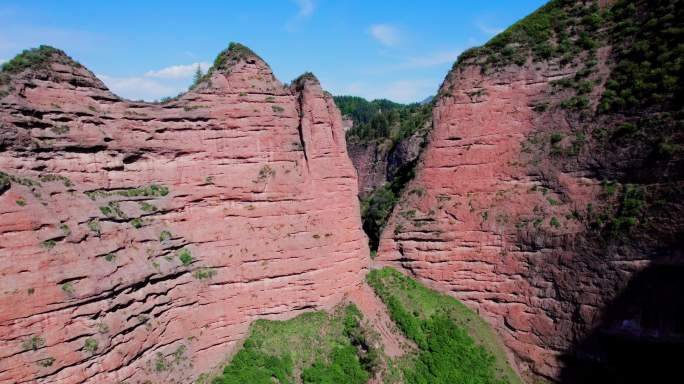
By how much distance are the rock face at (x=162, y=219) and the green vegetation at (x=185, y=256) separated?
149 millimetres

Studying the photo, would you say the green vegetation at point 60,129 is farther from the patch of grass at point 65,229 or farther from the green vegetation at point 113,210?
the patch of grass at point 65,229

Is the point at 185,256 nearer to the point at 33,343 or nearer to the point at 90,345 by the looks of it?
the point at 90,345

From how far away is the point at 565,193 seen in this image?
2917 cm

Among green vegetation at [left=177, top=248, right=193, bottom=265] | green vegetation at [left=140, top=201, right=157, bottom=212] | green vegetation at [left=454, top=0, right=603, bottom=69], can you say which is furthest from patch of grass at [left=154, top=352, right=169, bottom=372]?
green vegetation at [left=454, top=0, right=603, bottom=69]

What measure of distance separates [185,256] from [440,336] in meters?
15.5

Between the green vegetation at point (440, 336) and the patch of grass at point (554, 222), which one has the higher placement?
the patch of grass at point (554, 222)

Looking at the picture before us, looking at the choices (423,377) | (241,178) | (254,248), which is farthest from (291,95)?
(423,377)

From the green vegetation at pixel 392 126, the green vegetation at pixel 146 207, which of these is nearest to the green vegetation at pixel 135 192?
the green vegetation at pixel 146 207

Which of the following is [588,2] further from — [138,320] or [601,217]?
[138,320]

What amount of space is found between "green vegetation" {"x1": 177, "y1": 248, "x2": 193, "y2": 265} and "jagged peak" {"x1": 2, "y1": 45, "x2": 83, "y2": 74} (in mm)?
10025

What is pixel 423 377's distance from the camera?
26422mm

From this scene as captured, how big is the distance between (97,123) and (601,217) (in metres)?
27.2

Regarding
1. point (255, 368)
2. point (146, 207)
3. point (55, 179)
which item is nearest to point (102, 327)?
point (146, 207)

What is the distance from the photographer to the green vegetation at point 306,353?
23453 mm
